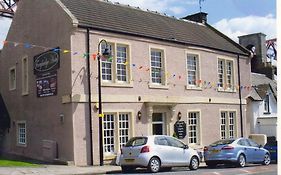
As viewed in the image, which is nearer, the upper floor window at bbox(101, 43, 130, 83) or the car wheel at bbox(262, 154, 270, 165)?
the upper floor window at bbox(101, 43, 130, 83)

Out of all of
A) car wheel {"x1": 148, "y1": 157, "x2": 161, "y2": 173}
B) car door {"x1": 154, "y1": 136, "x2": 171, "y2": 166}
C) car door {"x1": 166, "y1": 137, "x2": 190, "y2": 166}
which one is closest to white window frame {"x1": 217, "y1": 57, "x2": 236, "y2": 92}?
car door {"x1": 166, "y1": 137, "x2": 190, "y2": 166}

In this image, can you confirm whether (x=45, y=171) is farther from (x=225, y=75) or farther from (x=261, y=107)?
(x=261, y=107)

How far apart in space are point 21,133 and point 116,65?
26.3 feet

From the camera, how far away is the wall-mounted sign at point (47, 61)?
2002 cm

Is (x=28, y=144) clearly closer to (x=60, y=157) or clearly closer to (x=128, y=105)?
(x=60, y=157)

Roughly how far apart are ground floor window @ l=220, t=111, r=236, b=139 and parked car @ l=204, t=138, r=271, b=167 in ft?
22.4

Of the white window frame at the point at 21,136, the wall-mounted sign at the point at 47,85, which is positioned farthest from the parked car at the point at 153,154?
the white window frame at the point at 21,136

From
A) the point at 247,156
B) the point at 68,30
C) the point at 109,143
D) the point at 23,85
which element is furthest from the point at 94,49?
the point at 247,156

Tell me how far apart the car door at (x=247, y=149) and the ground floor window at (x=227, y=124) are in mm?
6987

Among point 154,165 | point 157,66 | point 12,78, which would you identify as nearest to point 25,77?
point 12,78

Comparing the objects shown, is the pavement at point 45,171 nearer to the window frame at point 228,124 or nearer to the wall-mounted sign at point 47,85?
the wall-mounted sign at point 47,85

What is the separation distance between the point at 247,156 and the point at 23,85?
43.7 feet

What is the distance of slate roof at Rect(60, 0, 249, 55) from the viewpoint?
20500 mm

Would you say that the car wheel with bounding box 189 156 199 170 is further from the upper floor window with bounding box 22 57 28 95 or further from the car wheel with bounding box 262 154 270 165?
the upper floor window with bounding box 22 57 28 95
